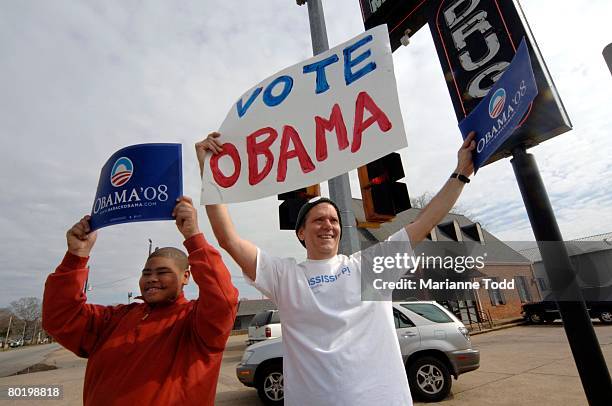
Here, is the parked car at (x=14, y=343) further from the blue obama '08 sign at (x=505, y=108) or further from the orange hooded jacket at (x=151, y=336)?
the blue obama '08 sign at (x=505, y=108)

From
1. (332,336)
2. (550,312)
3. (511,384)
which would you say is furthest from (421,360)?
(550,312)

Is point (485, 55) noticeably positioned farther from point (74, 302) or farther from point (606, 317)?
point (606, 317)

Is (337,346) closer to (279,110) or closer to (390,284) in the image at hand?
(390,284)

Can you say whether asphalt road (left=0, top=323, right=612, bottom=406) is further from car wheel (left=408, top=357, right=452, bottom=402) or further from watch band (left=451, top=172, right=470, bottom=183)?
watch band (left=451, top=172, right=470, bottom=183)

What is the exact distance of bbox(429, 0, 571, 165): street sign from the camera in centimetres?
202

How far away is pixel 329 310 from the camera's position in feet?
5.65

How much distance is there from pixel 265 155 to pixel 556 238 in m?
1.74

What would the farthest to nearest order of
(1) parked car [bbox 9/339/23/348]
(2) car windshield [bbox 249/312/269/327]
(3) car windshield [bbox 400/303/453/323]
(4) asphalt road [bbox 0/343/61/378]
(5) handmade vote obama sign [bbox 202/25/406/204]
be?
(1) parked car [bbox 9/339/23/348] < (4) asphalt road [bbox 0/343/61/378] < (2) car windshield [bbox 249/312/269/327] < (3) car windshield [bbox 400/303/453/323] < (5) handmade vote obama sign [bbox 202/25/406/204]

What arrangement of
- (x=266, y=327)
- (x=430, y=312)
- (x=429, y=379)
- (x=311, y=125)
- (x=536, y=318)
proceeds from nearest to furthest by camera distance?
(x=311, y=125) → (x=429, y=379) → (x=430, y=312) → (x=266, y=327) → (x=536, y=318)

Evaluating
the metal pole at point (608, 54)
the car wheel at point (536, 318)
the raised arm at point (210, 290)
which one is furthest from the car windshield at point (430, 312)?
the car wheel at point (536, 318)

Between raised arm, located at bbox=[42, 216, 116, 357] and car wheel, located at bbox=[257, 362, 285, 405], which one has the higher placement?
raised arm, located at bbox=[42, 216, 116, 357]

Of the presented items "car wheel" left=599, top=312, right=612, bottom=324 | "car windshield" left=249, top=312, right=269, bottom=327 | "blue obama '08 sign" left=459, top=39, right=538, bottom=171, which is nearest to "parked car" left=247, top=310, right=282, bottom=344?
"car windshield" left=249, top=312, right=269, bottom=327

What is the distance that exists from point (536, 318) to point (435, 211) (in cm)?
2144

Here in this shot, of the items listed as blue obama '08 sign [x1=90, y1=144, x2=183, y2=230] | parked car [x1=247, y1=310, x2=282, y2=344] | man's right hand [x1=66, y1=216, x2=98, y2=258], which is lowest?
parked car [x1=247, y1=310, x2=282, y2=344]
